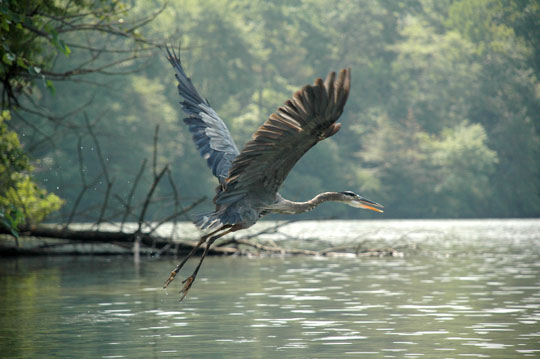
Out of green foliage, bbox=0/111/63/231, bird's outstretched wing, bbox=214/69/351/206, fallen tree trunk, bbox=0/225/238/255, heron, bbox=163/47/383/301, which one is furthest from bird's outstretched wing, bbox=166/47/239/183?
fallen tree trunk, bbox=0/225/238/255

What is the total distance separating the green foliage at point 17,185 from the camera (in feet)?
52.7

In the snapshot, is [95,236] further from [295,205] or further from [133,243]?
[295,205]

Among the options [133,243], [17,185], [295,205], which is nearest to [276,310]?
[295,205]

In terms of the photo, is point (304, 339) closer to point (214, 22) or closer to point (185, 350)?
point (185, 350)

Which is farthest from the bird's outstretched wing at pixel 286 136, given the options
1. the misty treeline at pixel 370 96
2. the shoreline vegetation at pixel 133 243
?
the misty treeline at pixel 370 96

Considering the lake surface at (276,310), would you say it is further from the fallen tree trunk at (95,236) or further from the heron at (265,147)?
the heron at (265,147)

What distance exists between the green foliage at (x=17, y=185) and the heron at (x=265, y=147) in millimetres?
4890

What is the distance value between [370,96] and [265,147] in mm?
61629

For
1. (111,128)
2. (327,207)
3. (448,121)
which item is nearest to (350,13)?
(448,121)

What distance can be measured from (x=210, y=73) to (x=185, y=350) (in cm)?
5428

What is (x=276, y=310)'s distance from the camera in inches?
488

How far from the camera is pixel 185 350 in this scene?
940 centimetres

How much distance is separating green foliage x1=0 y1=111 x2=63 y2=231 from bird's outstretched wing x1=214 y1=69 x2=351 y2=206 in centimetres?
592

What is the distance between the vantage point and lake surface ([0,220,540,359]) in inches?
374
